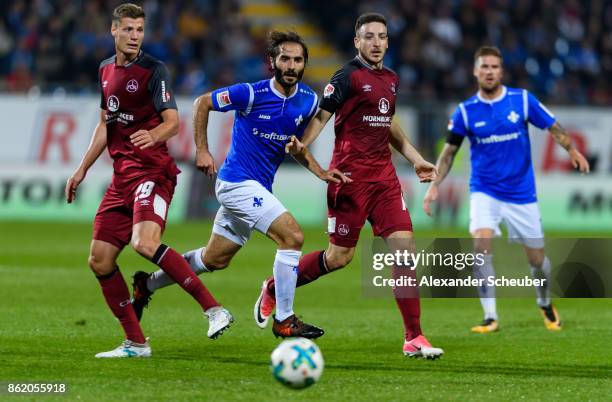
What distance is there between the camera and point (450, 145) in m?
11.7

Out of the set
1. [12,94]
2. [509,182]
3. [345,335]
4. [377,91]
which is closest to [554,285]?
[509,182]

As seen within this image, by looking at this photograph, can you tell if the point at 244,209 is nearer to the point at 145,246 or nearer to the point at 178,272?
the point at 178,272

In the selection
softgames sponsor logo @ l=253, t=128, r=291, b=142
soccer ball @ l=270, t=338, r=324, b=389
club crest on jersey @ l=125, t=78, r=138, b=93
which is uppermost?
club crest on jersey @ l=125, t=78, r=138, b=93

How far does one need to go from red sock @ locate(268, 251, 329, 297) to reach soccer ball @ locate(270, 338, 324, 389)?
9.24ft

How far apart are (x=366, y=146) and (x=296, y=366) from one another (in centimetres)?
291

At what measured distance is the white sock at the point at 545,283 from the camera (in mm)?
11716

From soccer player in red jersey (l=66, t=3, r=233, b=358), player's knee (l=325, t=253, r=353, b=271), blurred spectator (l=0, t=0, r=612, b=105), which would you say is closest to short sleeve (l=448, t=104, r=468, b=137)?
player's knee (l=325, t=253, r=353, b=271)

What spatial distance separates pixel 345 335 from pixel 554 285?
8.20 ft

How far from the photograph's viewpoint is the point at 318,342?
10336mm

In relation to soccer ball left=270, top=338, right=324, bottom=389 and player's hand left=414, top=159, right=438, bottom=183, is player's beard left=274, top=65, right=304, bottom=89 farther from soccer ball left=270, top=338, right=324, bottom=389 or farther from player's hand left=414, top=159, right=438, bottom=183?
soccer ball left=270, top=338, right=324, bottom=389

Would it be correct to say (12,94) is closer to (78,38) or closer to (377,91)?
(78,38)

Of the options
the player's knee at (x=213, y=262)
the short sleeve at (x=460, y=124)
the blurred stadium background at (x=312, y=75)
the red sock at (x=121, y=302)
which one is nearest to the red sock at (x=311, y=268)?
the player's knee at (x=213, y=262)

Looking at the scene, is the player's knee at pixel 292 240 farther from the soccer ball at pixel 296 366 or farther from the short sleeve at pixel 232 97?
the soccer ball at pixel 296 366

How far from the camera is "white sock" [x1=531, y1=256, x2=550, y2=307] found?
38.4 feet
